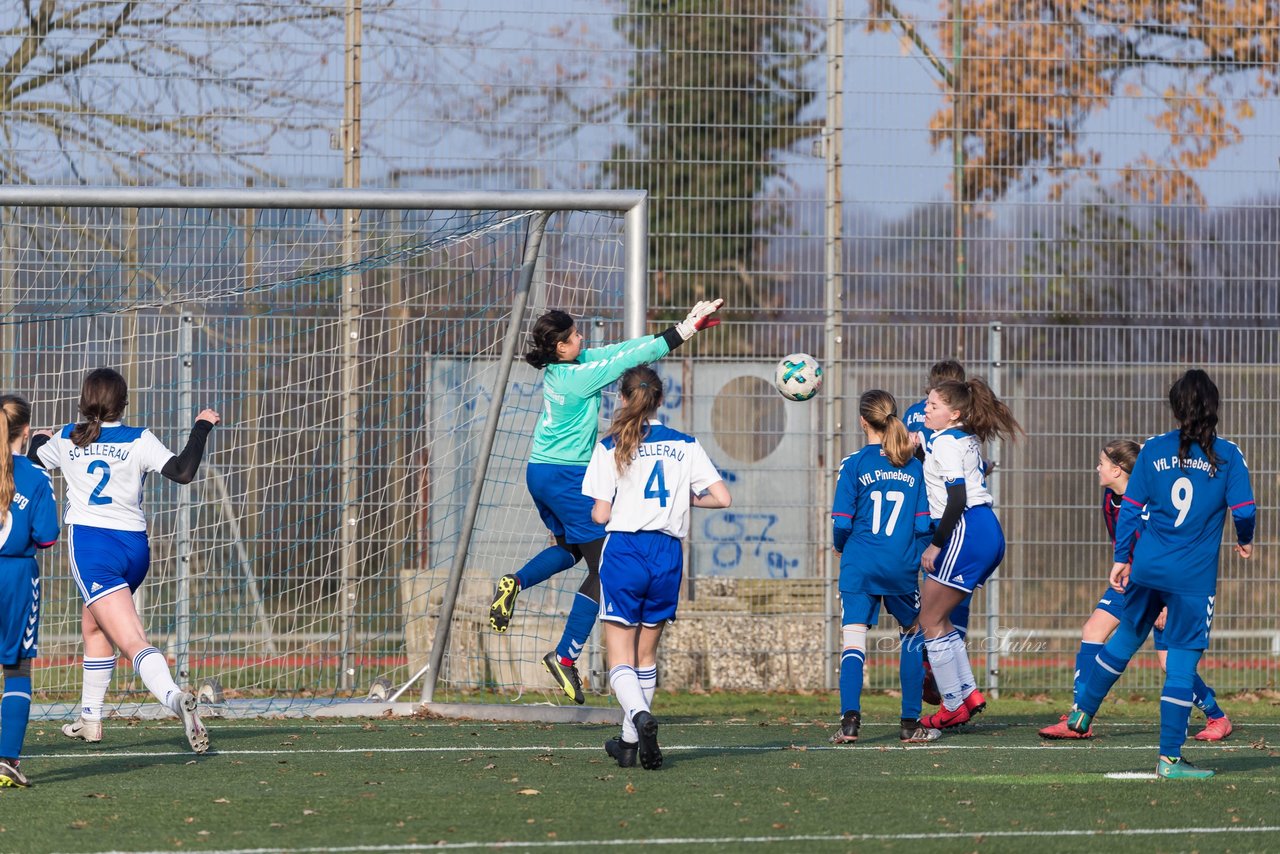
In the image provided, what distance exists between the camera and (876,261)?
12.7 meters

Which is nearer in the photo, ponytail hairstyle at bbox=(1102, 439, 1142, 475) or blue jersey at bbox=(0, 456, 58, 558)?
blue jersey at bbox=(0, 456, 58, 558)

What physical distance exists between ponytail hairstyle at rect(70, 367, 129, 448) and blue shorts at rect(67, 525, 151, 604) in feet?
1.50

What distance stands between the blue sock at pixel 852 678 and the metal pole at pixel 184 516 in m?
4.88

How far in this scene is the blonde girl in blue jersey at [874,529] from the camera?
28.5 ft

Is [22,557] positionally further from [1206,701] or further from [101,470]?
[1206,701]

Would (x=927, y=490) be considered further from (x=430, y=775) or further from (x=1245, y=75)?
(x=1245, y=75)

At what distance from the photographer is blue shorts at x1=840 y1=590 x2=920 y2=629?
879cm

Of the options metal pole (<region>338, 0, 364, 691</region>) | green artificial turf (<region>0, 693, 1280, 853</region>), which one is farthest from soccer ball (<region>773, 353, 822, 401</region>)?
metal pole (<region>338, 0, 364, 691</region>)

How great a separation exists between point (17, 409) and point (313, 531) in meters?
4.31

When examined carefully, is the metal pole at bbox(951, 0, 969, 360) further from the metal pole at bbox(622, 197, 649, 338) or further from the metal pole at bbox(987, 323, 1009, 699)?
the metal pole at bbox(622, 197, 649, 338)

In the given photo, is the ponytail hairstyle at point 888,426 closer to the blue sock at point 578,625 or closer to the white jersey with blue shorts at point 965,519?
the white jersey with blue shorts at point 965,519

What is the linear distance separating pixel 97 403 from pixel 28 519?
1164 mm

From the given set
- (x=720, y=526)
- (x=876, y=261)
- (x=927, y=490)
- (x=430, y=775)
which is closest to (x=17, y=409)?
(x=430, y=775)

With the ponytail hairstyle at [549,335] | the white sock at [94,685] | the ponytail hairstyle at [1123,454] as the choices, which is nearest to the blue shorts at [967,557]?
the ponytail hairstyle at [1123,454]
